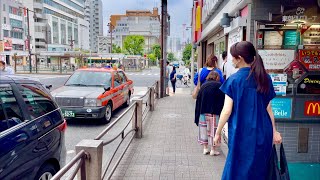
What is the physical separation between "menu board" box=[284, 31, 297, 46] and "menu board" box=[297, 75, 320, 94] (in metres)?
0.56

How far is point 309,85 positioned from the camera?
14.4 ft

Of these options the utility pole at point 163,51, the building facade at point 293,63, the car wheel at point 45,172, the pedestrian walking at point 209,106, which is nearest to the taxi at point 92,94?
the utility pole at point 163,51

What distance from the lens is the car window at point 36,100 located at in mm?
3470

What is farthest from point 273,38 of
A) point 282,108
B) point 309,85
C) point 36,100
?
point 36,100


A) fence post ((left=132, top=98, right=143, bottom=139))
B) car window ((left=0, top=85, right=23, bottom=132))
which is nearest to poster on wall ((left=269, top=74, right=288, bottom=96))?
fence post ((left=132, top=98, right=143, bottom=139))

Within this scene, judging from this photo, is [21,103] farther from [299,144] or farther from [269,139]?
[299,144]

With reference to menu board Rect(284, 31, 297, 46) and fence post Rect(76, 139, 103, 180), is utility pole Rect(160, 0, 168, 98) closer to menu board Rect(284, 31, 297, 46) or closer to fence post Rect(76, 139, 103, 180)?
menu board Rect(284, 31, 297, 46)

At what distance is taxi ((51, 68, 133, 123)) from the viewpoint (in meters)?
8.11

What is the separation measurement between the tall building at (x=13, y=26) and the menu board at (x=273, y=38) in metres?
56.6

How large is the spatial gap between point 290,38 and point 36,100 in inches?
146

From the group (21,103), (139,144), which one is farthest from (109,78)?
(21,103)

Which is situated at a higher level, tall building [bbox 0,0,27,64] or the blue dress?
tall building [bbox 0,0,27,64]

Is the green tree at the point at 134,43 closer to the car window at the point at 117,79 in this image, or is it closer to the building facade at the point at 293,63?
the car window at the point at 117,79

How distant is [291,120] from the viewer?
14.5 feet
